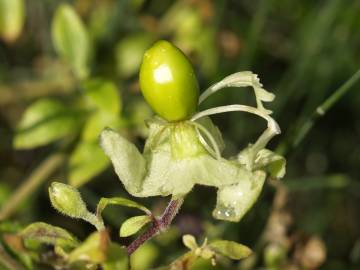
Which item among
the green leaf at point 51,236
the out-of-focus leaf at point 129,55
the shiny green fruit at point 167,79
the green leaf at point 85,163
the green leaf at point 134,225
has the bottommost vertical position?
the green leaf at point 85,163

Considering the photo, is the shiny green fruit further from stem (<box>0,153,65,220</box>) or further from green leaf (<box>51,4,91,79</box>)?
green leaf (<box>51,4,91,79</box>)

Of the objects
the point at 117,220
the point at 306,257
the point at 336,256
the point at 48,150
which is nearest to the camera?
the point at 306,257

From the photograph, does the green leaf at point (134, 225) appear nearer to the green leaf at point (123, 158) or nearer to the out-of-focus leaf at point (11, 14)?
the green leaf at point (123, 158)

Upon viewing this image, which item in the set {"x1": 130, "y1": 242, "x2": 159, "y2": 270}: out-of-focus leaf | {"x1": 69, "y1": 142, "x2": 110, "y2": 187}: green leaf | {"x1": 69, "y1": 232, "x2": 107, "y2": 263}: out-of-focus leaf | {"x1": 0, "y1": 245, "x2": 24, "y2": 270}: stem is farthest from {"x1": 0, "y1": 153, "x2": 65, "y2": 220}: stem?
{"x1": 69, "y1": 232, "x2": 107, "y2": 263}: out-of-focus leaf

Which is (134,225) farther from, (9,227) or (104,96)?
(104,96)

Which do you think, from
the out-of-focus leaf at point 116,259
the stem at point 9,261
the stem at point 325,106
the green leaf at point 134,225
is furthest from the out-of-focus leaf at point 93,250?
the stem at point 325,106

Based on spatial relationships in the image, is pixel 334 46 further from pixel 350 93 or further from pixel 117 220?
pixel 117 220

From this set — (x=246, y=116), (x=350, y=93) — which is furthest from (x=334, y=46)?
(x=246, y=116)

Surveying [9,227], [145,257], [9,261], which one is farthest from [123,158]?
[145,257]
